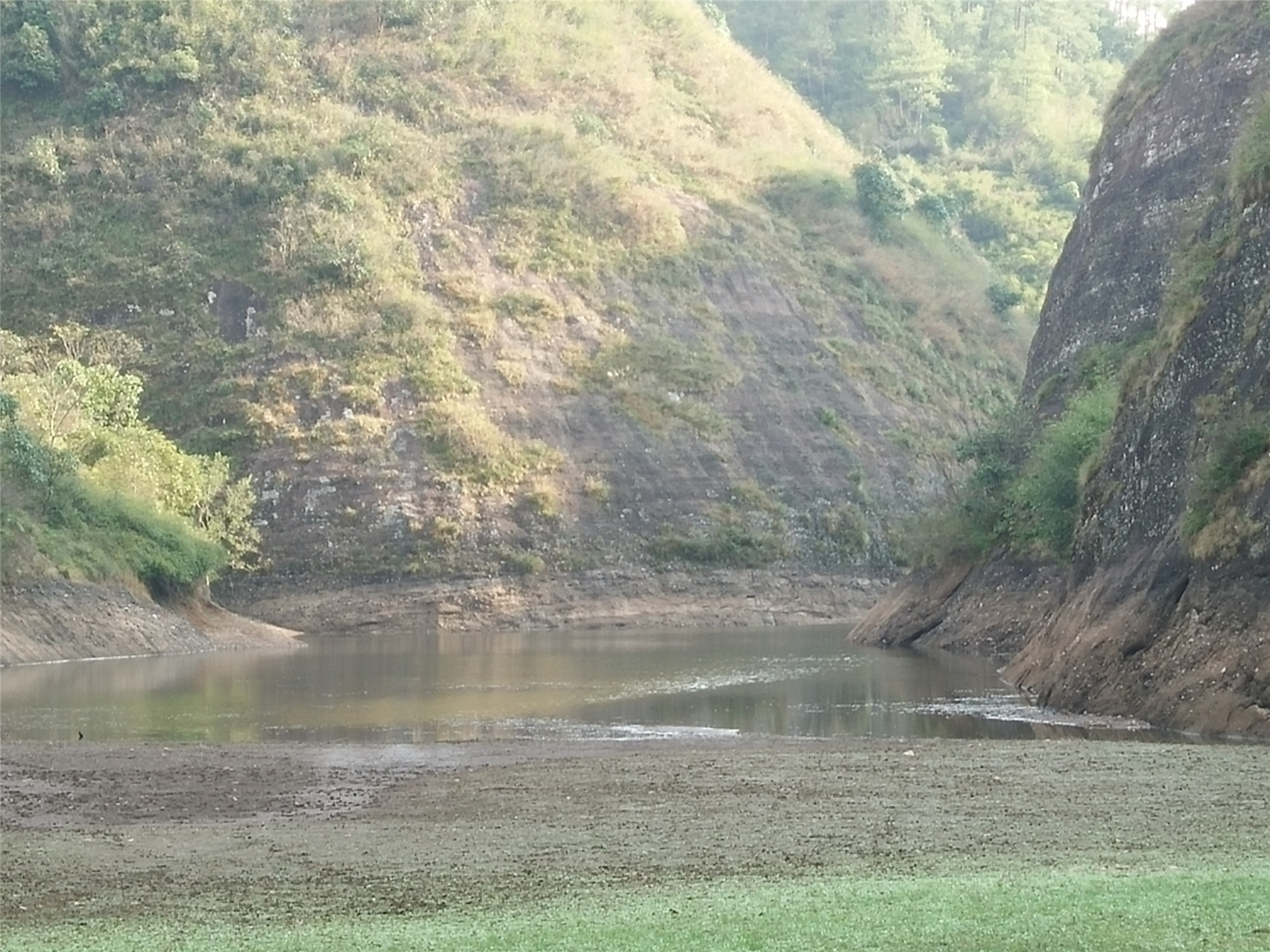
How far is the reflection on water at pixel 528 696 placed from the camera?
1308 inches

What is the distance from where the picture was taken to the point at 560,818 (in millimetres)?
20312

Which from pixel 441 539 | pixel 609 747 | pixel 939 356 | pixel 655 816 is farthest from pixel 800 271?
pixel 655 816

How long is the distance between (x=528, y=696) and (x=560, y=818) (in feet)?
71.1

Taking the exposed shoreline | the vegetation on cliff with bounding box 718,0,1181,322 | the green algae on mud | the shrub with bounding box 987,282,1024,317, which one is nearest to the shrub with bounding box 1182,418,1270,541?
the green algae on mud

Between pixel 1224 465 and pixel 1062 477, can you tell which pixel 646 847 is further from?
pixel 1062 477

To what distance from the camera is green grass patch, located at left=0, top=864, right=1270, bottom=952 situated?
11312 millimetres

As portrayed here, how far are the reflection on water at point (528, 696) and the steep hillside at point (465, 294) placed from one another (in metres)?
22.3

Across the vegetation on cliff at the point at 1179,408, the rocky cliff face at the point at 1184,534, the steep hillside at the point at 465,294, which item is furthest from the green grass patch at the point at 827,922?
the steep hillside at the point at 465,294

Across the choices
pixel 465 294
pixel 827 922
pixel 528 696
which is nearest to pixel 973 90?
pixel 465 294

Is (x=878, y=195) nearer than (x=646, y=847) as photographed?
No

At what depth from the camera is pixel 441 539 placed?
82.1m

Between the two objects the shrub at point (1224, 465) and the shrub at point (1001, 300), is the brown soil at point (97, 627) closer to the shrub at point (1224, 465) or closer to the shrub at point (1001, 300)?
the shrub at point (1224, 465)

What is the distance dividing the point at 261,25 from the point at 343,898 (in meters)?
97.3

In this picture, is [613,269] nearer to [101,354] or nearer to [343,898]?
[101,354]
